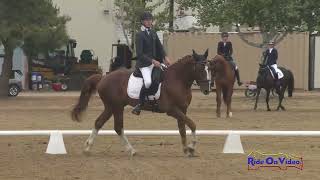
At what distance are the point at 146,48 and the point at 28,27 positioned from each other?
55.0ft

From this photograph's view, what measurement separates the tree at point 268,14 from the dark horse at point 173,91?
1445 centimetres

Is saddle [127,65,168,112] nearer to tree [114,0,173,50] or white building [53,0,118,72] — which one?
tree [114,0,173,50]

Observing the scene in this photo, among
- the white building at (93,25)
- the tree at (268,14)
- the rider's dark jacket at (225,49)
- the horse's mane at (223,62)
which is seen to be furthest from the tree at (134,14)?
the horse's mane at (223,62)

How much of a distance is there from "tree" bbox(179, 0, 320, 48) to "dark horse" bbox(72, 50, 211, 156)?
14452 mm

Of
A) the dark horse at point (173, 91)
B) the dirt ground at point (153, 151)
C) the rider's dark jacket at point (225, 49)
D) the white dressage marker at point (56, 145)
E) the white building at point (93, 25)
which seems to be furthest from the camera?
the white building at point (93, 25)

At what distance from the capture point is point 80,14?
46875mm

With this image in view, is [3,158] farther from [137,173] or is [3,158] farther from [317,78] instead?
[317,78]

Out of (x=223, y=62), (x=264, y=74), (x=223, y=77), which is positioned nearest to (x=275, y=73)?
(x=264, y=74)

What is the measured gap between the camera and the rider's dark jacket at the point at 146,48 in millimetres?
12250

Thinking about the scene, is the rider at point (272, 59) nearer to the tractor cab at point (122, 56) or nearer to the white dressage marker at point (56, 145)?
the white dressage marker at point (56, 145)

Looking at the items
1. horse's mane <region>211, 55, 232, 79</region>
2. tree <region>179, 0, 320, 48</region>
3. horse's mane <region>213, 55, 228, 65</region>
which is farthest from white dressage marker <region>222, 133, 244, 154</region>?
tree <region>179, 0, 320, 48</region>

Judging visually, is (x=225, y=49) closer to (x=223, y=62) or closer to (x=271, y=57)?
(x=223, y=62)

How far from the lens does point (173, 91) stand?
12.2m

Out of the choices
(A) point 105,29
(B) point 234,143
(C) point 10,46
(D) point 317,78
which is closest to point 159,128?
(B) point 234,143
